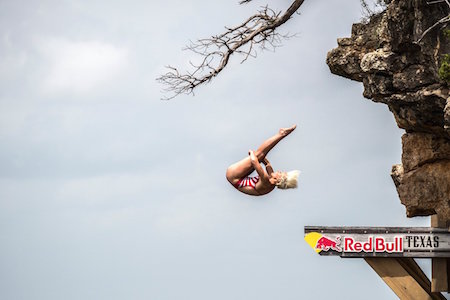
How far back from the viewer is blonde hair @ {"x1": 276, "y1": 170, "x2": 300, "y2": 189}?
2033cm

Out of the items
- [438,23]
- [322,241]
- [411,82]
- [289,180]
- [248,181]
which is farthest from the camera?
[322,241]

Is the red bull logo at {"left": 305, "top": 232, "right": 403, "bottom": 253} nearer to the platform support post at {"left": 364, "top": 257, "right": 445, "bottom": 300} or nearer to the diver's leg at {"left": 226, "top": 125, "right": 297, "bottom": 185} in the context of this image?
the platform support post at {"left": 364, "top": 257, "right": 445, "bottom": 300}

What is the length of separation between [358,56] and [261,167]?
9.29 ft

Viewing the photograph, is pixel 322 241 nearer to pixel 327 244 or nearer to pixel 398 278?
pixel 327 244

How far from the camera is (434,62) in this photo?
19047 millimetres

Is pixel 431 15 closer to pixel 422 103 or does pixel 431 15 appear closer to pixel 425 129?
pixel 422 103

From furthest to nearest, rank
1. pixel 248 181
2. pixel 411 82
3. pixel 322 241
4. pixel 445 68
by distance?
pixel 322 241 → pixel 248 181 → pixel 411 82 → pixel 445 68

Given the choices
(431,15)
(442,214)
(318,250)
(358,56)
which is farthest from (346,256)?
(431,15)

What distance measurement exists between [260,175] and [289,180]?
1.74ft

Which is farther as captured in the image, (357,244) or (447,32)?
(357,244)

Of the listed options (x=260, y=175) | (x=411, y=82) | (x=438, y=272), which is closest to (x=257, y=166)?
(x=260, y=175)

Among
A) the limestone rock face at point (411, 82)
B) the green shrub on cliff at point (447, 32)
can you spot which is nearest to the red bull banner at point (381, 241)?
the limestone rock face at point (411, 82)

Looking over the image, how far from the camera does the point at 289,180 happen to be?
66.7 feet

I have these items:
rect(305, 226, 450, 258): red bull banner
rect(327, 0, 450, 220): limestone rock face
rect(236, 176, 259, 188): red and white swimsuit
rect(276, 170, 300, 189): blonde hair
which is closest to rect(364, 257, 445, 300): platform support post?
rect(305, 226, 450, 258): red bull banner
